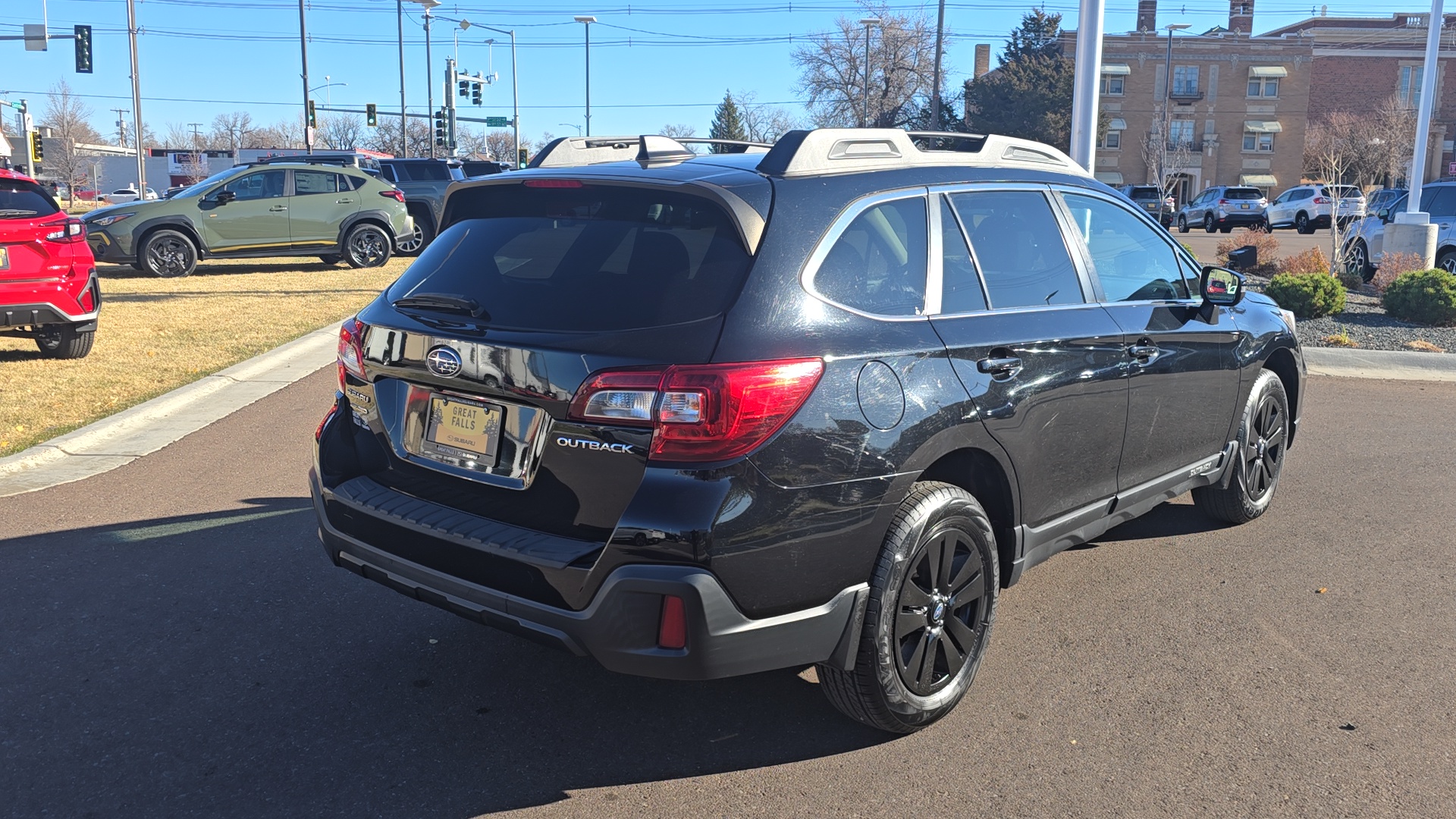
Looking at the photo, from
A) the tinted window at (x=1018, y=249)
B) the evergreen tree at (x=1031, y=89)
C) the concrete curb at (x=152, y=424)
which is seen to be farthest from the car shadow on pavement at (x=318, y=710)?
the evergreen tree at (x=1031, y=89)

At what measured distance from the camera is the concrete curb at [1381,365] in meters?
10.8

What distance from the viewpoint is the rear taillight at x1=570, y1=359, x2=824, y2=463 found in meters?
2.97

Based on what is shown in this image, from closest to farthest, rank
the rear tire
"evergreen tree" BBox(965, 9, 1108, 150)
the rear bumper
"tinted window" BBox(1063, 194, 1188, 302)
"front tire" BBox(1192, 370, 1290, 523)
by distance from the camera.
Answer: the rear bumper
"tinted window" BBox(1063, 194, 1188, 302)
"front tire" BBox(1192, 370, 1290, 523)
the rear tire
"evergreen tree" BBox(965, 9, 1108, 150)

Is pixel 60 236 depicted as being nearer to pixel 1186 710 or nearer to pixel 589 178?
pixel 589 178

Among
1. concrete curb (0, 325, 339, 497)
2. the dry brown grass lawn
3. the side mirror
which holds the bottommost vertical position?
concrete curb (0, 325, 339, 497)

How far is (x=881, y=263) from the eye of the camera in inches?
141

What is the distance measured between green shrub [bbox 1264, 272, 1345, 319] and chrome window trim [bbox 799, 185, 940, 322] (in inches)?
447

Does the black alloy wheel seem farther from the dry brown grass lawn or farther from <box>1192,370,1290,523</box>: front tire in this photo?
the dry brown grass lawn

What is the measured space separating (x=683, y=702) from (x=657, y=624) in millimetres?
947

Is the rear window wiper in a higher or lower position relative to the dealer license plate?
higher

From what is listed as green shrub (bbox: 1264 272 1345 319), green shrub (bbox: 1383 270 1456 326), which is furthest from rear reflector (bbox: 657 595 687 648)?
green shrub (bbox: 1383 270 1456 326)

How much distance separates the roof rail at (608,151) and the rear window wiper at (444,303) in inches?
28.6

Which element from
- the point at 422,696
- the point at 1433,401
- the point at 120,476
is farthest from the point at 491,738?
the point at 1433,401

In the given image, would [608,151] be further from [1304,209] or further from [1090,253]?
[1304,209]
